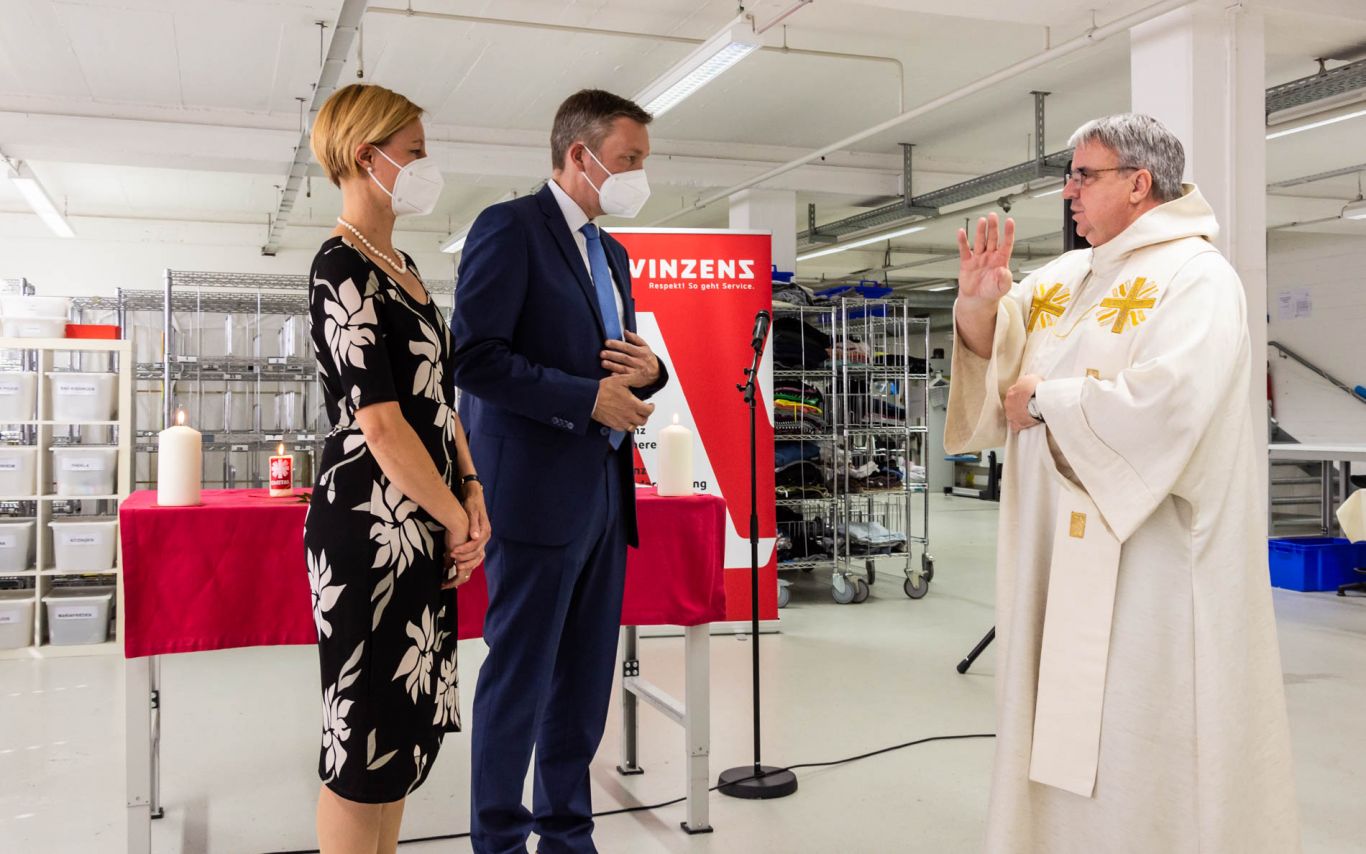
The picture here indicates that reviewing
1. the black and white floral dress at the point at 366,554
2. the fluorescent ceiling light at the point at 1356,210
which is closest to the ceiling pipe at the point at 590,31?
the black and white floral dress at the point at 366,554

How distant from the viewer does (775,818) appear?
2.90 m

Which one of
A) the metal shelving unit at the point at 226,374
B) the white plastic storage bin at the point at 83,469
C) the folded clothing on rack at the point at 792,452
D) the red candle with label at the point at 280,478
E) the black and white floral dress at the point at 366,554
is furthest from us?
the metal shelving unit at the point at 226,374

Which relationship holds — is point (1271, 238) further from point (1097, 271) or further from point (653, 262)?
point (1097, 271)

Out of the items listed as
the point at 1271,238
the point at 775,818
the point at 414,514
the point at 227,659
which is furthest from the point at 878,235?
the point at 414,514

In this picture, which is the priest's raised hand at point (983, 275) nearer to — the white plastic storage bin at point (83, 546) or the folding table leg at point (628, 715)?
the folding table leg at point (628, 715)

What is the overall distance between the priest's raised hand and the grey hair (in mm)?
242

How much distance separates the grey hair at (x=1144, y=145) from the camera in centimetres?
190

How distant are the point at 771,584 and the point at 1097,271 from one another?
3791mm

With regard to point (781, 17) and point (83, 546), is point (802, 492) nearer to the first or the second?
point (781, 17)

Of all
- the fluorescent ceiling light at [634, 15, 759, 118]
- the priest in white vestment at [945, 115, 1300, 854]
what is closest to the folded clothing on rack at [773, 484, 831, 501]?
the fluorescent ceiling light at [634, 15, 759, 118]

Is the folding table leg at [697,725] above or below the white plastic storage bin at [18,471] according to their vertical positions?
below

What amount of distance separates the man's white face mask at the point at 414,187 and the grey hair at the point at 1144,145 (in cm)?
121

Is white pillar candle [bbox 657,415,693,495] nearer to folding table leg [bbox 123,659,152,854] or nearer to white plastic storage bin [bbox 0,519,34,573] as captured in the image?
folding table leg [bbox 123,659,152,854]

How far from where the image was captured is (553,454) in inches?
79.9
